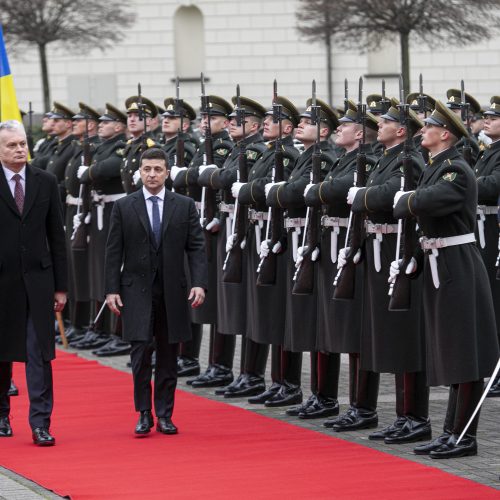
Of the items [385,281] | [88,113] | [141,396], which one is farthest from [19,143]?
[88,113]

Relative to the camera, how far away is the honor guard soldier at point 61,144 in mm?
15266

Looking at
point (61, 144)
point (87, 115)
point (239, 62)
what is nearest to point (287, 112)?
point (87, 115)

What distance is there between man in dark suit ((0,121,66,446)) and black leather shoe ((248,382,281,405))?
78.0 inches

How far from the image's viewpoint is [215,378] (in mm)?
12266

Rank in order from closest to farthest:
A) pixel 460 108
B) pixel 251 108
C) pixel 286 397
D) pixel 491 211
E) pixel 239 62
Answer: pixel 286 397 < pixel 491 211 < pixel 460 108 < pixel 251 108 < pixel 239 62

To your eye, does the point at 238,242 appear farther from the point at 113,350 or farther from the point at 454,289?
the point at 113,350

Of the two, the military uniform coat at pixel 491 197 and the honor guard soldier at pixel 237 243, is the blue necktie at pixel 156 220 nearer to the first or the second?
the honor guard soldier at pixel 237 243

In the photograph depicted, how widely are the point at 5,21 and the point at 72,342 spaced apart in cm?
1447

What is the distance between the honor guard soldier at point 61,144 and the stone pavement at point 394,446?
248 centimetres

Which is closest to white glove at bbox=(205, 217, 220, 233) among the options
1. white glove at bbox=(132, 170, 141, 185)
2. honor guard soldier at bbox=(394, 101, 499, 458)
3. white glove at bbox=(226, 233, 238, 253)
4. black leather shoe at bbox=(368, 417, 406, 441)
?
white glove at bbox=(226, 233, 238, 253)

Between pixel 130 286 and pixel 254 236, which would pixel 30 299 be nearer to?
pixel 130 286

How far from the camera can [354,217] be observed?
991 centimetres

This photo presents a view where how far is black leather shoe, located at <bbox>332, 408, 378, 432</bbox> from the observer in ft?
33.0

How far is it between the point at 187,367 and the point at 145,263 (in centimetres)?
308
